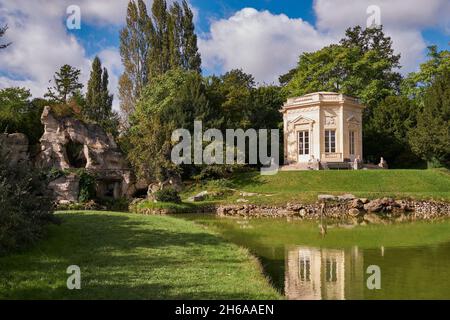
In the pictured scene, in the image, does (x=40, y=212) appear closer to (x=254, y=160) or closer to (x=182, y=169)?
(x=182, y=169)

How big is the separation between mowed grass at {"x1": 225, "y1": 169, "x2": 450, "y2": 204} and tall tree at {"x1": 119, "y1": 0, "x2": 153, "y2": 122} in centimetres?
1783

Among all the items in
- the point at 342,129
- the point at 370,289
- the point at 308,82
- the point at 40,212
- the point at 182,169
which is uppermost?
the point at 308,82

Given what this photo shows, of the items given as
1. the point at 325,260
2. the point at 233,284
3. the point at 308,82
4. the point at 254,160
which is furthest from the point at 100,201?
the point at 308,82

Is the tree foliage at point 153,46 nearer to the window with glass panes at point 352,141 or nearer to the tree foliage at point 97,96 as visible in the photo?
the tree foliage at point 97,96

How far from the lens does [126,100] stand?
45.8 metres

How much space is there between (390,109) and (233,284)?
1452 inches

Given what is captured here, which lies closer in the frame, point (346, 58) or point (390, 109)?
point (390, 109)

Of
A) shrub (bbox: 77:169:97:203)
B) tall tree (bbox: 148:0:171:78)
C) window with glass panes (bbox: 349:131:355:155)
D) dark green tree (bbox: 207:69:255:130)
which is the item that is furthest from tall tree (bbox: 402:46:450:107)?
shrub (bbox: 77:169:97:203)

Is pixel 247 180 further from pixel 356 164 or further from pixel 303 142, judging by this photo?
pixel 356 164

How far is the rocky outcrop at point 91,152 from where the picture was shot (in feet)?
97.8

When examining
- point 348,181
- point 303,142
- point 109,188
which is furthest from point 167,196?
point 303,142

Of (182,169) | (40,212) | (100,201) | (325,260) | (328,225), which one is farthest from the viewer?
(182,169)

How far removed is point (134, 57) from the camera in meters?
45.4

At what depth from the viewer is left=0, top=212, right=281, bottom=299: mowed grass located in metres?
6.70
